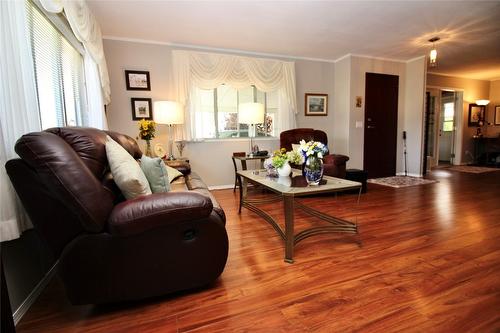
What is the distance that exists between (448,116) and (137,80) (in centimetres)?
821

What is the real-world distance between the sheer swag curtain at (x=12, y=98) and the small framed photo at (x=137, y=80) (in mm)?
2532

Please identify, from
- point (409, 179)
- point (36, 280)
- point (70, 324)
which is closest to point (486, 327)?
point (70, 324)

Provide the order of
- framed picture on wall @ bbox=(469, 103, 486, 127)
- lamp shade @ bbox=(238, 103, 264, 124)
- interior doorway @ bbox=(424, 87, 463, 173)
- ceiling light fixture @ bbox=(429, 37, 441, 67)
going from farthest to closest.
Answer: framed picture on wall @ bbox=(469, 103, 486, 127) → interior doorway @ bbox=(424, 87, 463, 173) → lamp shade @ bbox=(238, 103, 264, 124) → ceiling light fixture @ bbox=(429, 37, 441, 67)

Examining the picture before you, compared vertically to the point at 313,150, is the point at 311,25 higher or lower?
higher

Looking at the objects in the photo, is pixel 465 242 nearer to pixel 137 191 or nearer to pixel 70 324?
pixel 137 191

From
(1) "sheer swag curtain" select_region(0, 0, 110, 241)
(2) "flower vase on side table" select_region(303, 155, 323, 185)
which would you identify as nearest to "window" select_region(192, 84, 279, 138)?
(2) "flower vase on side table" select_region(303, 155, 323, 185)

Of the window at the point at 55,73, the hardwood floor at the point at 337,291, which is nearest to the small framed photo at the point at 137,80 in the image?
the window at the point at 55,73

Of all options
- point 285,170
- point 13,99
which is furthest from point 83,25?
point 285,170

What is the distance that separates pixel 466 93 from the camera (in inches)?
273

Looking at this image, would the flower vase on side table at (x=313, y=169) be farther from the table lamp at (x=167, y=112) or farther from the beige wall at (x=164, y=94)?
the beige wall at (x=164, y=94)

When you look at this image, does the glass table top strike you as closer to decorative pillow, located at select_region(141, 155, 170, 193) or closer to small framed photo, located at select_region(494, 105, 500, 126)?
decorative pillow, located at select_region(141, 155, 170, 193)

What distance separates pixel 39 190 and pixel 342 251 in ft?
6.63

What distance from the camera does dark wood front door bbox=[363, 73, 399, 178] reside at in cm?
502

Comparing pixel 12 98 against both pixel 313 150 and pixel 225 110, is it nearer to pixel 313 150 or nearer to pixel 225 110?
pixel 313 150
